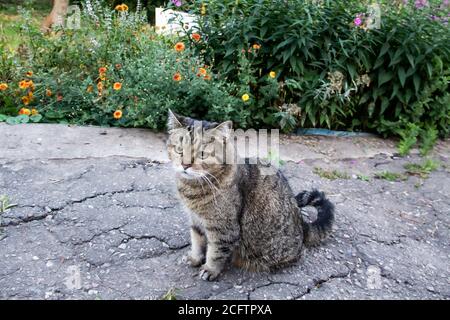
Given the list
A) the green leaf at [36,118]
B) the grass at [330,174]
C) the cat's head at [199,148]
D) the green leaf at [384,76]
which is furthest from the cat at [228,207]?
the green leaf at [36,118]

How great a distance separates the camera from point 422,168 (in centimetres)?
407

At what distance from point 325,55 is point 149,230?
257cm

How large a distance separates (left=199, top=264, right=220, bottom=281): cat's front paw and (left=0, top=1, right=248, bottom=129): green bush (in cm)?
184

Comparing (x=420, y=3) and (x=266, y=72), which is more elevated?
(x=420, y=3)

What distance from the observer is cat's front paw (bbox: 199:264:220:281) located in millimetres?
2393

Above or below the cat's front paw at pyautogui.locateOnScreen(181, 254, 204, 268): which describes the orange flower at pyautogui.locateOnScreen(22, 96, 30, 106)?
above

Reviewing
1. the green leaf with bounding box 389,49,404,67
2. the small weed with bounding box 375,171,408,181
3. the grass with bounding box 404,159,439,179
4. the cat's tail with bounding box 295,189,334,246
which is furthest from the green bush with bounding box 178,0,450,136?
the cat's tail with bounding box 295,189,334,246

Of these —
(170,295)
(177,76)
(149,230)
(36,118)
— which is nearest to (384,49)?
(177,76)

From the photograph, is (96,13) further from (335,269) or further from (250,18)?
(335,269)

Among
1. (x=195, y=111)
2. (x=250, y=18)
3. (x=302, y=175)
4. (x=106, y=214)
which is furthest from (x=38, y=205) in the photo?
(x=250, y=18)

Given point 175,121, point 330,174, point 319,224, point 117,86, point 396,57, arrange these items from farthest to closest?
point 396,57 < point 117,86 < point 330,174 < point 319,224 < point 175,121

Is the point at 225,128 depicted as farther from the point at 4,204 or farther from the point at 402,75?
A: the point at 402,75

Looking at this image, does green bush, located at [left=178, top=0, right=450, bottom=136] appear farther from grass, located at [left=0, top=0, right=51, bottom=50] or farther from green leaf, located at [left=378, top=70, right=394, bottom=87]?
grass, located at [left=0, top=0, right=51, bottom=50]

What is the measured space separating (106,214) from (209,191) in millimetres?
991
